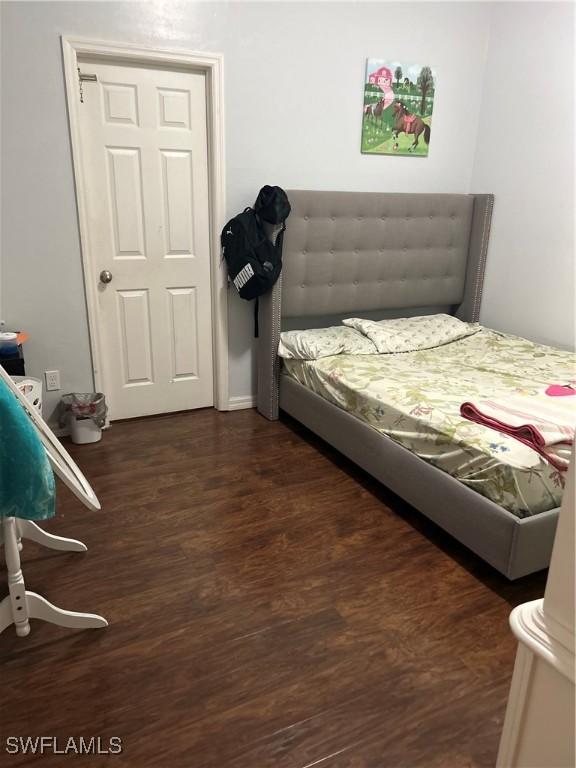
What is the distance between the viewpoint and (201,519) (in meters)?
2.56

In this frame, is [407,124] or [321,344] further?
[407,124]

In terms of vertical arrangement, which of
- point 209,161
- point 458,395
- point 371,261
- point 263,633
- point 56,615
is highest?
point 209,161

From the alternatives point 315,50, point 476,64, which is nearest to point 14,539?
point 315,50

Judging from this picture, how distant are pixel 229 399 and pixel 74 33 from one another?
2185mm

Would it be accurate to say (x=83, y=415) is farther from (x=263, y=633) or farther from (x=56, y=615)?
(x=263, y=633)

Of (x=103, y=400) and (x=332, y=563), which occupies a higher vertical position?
(x=103, y=400)

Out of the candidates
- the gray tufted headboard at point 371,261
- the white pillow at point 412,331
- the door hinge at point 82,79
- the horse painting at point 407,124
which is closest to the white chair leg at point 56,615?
the gray tufted headboard at point 371,261

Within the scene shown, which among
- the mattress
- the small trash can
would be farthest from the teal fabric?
the small trash can

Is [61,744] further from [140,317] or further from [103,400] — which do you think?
[140,317]

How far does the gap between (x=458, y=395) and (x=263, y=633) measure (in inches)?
54.5

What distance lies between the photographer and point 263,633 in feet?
6.28

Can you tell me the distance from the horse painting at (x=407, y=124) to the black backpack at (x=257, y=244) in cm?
102

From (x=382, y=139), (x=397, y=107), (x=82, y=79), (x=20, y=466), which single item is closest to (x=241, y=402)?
(x=382, y=139)

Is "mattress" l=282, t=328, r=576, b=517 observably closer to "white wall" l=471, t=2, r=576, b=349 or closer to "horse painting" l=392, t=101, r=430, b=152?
"white wall" l=471, t=2, r=576, b=349
